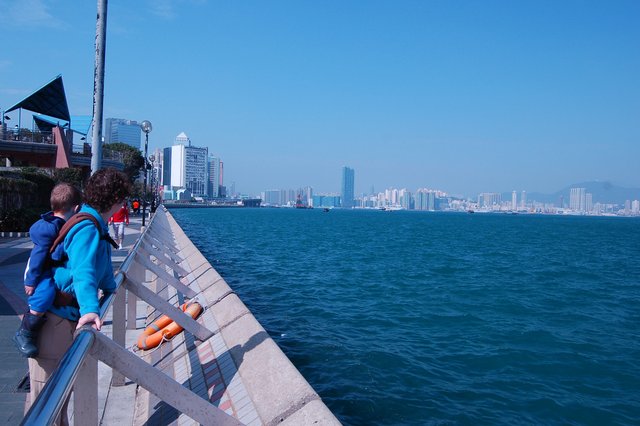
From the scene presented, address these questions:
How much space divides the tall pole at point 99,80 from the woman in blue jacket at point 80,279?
13.7 ft

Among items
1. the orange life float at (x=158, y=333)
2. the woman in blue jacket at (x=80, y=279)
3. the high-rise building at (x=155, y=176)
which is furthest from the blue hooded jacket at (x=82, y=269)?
the high-rise building at (x=155, y=176)

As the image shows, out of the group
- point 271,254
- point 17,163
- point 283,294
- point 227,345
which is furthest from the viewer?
point 17,163

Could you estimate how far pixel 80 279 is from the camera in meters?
2.94

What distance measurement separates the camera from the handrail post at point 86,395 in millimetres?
2762

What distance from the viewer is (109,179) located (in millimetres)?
3504

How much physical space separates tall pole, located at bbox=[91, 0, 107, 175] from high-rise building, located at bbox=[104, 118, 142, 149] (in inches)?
6632

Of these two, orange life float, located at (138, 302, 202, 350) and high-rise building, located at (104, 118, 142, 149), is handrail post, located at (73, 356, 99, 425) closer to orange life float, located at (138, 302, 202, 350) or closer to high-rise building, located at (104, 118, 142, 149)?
orange life float, located at (138, 302, 202, 350)

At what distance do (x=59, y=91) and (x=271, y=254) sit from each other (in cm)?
2510

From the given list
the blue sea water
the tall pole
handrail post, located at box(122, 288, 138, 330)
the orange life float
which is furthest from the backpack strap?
the blue sea water

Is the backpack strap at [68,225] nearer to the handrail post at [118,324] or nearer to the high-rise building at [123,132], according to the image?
the handrail post at [118,324]

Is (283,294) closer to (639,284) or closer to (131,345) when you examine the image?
(131,345)

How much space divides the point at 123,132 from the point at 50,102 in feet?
466

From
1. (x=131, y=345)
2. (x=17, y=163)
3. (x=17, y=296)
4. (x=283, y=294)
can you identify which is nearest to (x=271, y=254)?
(x=283, y=294)

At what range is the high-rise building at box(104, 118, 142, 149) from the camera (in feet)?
566
